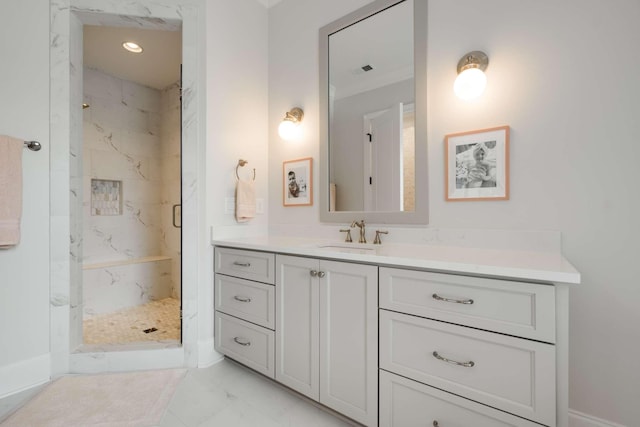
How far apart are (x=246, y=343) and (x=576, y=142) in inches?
82.6

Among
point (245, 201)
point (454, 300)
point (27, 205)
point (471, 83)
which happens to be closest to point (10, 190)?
point (27, 205)

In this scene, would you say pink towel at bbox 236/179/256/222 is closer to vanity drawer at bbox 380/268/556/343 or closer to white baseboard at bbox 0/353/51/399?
vanity drawer at bbox 380/268/556/343

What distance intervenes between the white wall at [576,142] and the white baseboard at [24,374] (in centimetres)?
260

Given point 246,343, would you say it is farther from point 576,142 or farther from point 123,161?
point 123,161

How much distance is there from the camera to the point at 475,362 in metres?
1.06

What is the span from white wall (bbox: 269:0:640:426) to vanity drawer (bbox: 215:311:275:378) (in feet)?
4.21

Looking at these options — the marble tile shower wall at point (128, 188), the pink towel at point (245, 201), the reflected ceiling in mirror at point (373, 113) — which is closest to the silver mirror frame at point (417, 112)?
the reflected ceiling in mirror at point (373, 113)

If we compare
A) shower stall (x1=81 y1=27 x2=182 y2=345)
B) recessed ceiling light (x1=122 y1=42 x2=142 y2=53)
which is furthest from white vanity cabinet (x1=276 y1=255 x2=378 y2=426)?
recessed ceiling light (x1=122 y1=42 x2=142 y2=53)

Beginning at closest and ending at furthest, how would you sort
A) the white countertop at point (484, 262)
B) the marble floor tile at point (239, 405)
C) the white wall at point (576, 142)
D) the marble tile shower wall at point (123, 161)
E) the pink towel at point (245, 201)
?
the white countertop at point (484, 262)
the white wall at point (576, 142)
the marble floor tile at point (239, 405)
the pink towel at point (245, 201)
the marble tile shower wall at point (123, 161)

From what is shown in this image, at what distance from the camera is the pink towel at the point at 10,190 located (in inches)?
63.6

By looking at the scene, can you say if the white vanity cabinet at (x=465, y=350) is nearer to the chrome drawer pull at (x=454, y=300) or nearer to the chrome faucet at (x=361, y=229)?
the chrome drawer pull at (x=454, y=300)

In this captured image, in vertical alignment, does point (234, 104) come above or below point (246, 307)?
above

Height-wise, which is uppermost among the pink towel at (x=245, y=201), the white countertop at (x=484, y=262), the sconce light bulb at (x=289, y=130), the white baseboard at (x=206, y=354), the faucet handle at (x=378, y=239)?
the sconce light bulb at (x=289, y=130)

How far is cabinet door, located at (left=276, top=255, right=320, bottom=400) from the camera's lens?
151cm
